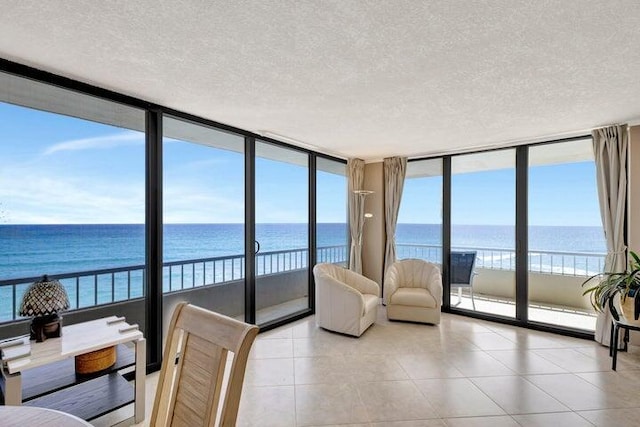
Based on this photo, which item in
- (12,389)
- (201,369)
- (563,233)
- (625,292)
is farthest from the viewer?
(563,233)

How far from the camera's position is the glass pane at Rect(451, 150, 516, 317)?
4293 millimetres

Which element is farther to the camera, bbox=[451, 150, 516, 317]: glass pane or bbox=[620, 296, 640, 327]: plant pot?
bbox=[451, 150, 516, 317]: glass pane

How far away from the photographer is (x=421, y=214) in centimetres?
493

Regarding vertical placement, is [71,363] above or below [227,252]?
below

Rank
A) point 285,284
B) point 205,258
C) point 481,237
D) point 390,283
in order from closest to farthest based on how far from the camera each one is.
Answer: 1. point 205,258
2. point 390,283
3. point 481,237
4. point 285,284

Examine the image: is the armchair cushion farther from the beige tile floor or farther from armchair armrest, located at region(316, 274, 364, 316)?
armchair armrest, located at region(316, 274, 364, 316)

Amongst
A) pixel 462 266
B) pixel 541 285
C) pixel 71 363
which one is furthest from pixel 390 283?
pixel 71 363

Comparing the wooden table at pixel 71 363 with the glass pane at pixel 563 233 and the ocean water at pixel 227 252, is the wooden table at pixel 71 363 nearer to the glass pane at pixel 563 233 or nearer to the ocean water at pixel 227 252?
the ocean water at pixel 227 252

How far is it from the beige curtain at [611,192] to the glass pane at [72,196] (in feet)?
15.9

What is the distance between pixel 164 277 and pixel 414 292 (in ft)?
10.4

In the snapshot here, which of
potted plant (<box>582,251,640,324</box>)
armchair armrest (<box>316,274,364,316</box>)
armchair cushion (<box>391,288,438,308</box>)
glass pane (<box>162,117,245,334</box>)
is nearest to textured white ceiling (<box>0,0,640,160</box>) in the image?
glass pane (<box>162,117,245,334</box>)

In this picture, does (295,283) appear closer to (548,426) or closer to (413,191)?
(413,191)

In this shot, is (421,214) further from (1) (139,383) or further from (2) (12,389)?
(2) (12,389)

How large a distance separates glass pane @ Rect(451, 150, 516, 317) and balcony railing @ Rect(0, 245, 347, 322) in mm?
1920
